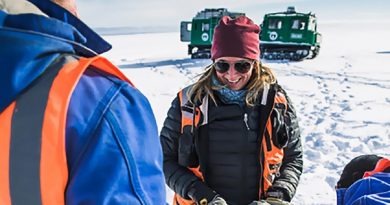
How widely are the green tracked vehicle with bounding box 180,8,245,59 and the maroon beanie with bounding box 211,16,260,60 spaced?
56.2 ft

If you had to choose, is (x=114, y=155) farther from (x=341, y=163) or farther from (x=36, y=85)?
(x=341, y=163)

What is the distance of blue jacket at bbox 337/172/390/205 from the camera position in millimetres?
1636

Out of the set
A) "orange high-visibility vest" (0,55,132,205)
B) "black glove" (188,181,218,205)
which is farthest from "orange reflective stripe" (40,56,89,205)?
"black glove" (188,181,218,205)

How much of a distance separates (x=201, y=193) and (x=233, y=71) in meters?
0.68

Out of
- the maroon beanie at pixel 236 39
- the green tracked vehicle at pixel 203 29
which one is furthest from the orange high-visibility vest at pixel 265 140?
the green tracked vehicle at pixel 203 29

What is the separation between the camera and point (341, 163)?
5.29 metres

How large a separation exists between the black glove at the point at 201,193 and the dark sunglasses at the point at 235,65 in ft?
2.10

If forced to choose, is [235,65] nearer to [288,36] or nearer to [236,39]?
[236,39]

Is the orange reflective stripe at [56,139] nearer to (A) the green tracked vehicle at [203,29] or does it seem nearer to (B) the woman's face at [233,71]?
(B) the woman's face at [233,71]

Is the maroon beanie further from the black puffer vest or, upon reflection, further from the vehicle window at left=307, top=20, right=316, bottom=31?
the vehicle window at left=307, top=20, right=316, bottom=31

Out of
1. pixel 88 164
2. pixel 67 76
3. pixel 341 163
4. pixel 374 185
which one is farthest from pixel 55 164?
pixel 341 163

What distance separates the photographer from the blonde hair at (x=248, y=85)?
87.8 inches

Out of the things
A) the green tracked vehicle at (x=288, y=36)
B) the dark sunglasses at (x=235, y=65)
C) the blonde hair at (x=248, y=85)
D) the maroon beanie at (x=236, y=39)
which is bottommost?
the green tracked vehicle at (x=288, y=36)

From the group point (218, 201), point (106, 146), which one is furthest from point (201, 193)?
point (106, 146)
